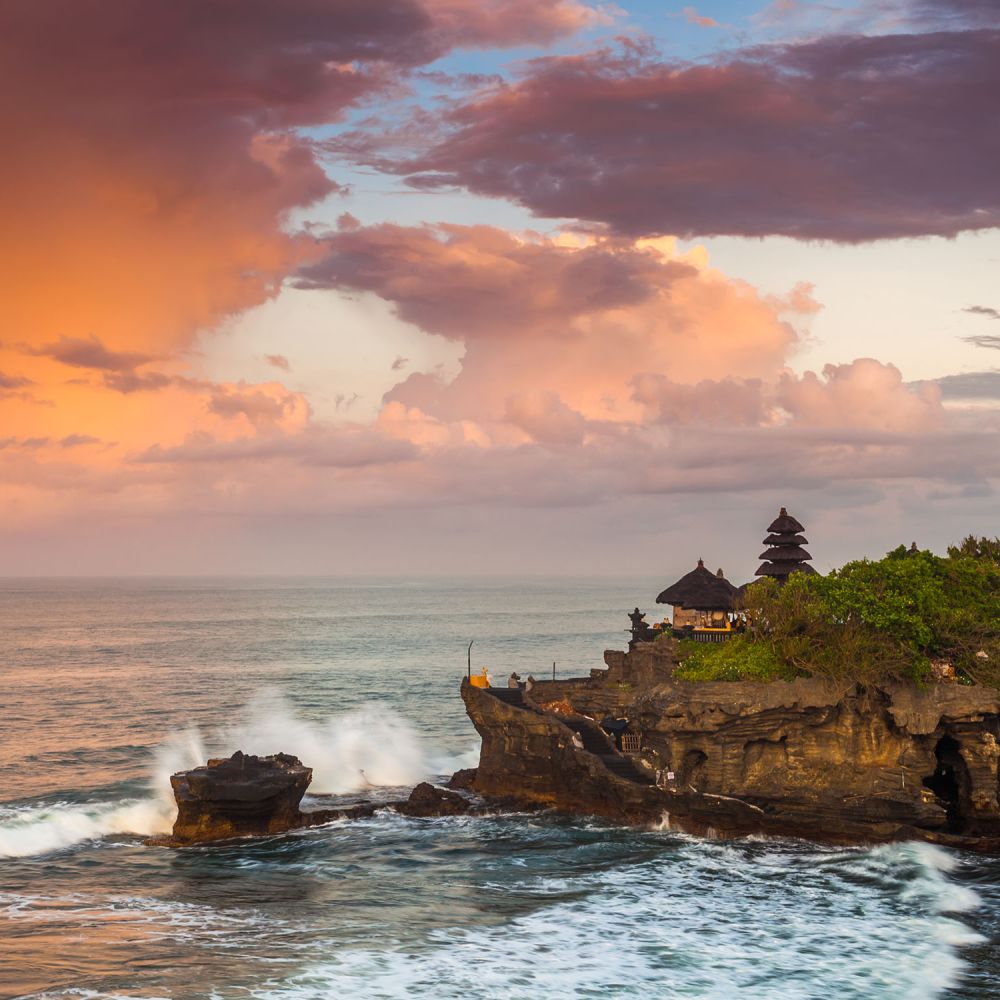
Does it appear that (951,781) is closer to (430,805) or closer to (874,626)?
(874,626)

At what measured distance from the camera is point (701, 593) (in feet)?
180

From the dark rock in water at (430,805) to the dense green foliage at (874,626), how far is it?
34.9ft

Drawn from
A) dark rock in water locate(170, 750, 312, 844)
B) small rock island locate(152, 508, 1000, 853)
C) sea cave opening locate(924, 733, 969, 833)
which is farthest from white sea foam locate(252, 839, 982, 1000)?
dark rock in water locate(170, 750, 312, 844)

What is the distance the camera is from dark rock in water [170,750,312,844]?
40312 millimetres

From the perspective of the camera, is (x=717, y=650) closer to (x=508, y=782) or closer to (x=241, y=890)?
(x=508, y=782)

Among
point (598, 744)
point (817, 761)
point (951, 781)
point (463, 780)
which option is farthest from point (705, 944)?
point (463, 780)

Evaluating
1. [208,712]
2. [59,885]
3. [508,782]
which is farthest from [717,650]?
[208,712]

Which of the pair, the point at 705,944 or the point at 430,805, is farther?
the point at 430,805

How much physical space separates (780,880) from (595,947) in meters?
8.43

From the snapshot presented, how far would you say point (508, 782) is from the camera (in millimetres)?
46688

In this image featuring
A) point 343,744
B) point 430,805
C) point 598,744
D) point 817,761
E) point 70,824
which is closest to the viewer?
point 817,761

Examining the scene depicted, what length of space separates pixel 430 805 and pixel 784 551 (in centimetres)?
2176

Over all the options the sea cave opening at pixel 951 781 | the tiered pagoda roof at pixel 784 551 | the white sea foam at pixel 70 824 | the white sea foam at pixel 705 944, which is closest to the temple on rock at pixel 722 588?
the tiered pagoda roof at pixel 784 551

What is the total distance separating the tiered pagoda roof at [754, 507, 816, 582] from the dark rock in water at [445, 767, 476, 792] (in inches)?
675
